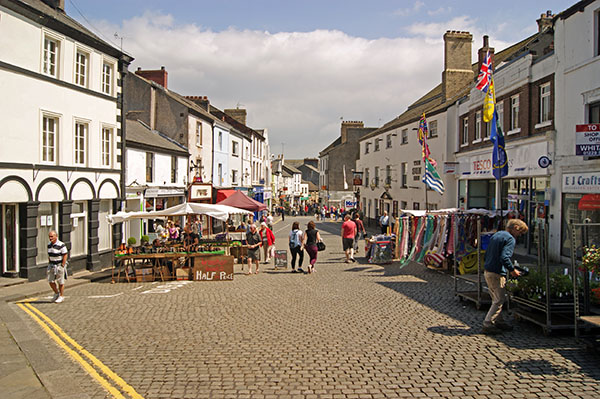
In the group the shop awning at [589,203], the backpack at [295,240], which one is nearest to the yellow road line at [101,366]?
the backpack at [295,240]

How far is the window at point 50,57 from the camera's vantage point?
15516 millimetres

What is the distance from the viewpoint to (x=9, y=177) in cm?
1390

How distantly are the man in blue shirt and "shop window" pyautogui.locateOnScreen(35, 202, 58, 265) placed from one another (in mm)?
13258

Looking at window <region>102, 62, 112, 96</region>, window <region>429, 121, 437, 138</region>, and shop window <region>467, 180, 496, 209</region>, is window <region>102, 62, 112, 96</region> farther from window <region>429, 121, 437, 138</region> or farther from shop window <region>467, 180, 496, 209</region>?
window <region>429, 121, 437, 138</region>

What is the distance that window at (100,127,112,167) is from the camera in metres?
18.9

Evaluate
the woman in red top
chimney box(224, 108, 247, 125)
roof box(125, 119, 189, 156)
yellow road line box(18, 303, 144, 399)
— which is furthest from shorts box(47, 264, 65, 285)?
chimney box(224, 108, 247, 125)

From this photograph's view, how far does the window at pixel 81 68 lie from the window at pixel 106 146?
210cm

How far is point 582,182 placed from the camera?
1571 centimetres

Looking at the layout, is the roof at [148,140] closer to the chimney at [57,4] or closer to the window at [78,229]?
the window at [78,229]

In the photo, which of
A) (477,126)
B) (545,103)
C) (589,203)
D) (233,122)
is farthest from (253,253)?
(233,122)

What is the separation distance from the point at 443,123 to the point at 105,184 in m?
20.0

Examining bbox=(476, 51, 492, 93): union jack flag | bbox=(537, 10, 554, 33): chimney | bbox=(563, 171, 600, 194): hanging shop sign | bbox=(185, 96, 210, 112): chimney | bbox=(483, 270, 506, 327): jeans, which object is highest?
bbox=(537, 10, 554, 33): chimney

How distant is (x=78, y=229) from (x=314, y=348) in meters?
13.1

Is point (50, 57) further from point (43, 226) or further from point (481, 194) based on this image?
point (481, 194)
